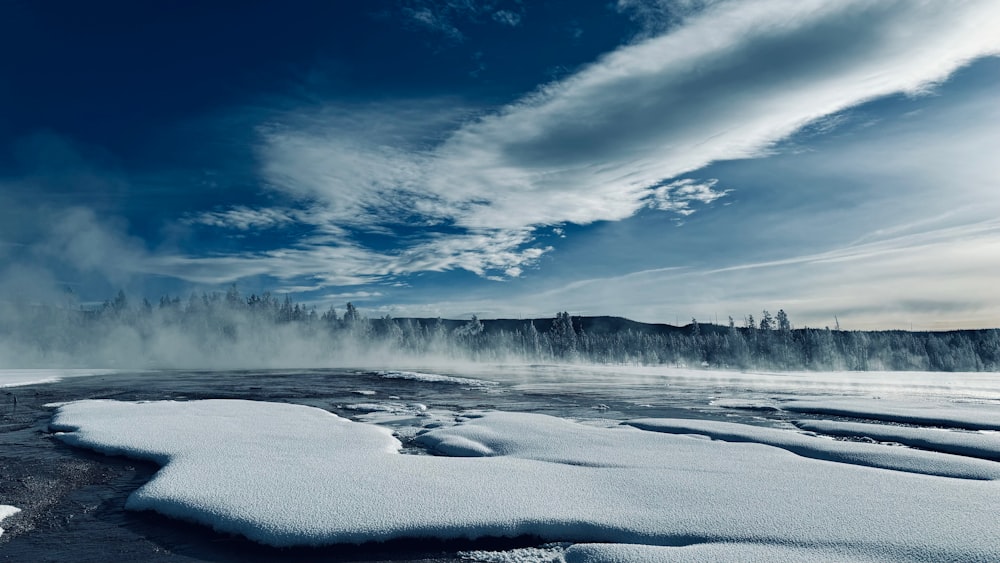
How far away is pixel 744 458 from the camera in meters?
13.2

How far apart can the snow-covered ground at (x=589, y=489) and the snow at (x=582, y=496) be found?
4 centimetres

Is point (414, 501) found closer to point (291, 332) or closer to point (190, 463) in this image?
point (190, 463)

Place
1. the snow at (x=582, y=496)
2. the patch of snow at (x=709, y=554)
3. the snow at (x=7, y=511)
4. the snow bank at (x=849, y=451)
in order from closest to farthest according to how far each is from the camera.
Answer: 1. the patch of snow at (x=709, y=554)
2. the snow at (x=582, y=496)
3. the snow at (x=7, y=511)
4. the snow bank at (x=849, y=451)

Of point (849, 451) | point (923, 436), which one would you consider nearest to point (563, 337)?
point (923, 436)

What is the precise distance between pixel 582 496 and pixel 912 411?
866 inches

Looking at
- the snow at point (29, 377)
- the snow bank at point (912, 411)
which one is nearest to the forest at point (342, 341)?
the snow at point (29, 377)

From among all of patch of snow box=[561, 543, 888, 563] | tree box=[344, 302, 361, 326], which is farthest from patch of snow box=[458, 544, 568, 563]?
tree box=[344, 302, 361, 326]

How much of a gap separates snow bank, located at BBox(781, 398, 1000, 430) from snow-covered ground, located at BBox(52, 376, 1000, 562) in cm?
401

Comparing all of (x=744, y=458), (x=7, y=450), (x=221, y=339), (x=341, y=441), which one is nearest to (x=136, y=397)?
(x=7, y=450)

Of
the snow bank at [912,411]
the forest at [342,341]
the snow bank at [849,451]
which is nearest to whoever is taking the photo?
the snow bank at [849,451]

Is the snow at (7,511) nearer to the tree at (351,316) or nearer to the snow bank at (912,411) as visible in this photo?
the snow bank at (912,411)

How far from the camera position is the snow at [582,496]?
780cm

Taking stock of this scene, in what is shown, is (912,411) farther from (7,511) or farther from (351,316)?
(351,316)

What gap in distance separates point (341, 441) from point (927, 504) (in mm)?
13657
